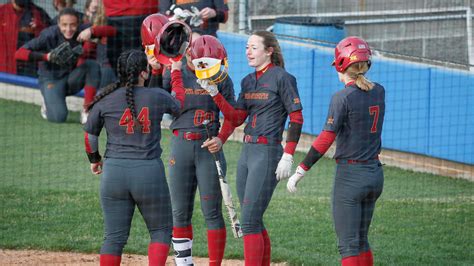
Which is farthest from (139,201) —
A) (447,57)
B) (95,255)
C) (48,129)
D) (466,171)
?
(447,57)

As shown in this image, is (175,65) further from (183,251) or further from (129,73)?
(183,251)

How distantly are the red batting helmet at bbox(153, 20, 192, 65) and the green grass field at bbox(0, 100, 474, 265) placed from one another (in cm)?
181

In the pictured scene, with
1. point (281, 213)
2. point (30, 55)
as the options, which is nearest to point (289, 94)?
point (281, 213)

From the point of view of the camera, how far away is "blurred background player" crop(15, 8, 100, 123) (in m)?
12.3

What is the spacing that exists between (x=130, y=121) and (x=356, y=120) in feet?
4.65

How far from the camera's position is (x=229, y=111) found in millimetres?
7012

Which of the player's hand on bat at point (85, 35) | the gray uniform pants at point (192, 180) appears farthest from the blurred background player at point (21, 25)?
the gray uniform pants at point (192, 180)

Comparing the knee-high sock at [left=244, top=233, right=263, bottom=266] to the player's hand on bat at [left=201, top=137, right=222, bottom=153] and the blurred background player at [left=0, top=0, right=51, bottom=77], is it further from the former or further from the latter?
the blurred background player at [left=0, top=0, right=51, bottom=77]

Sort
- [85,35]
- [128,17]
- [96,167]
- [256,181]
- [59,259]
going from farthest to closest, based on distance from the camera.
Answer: [85,35], [128,17], [59,259], [256,181], [96,167]

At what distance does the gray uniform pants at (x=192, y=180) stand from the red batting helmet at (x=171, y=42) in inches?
23.1

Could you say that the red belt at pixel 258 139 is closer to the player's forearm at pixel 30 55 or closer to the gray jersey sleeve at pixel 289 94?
the gray jersey sleeve at pixel 289 94

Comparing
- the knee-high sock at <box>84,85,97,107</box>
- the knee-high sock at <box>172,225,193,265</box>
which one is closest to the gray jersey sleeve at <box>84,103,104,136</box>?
the knee-high sock at <box>172,225,193,265</box>

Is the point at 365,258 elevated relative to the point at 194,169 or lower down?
lower down

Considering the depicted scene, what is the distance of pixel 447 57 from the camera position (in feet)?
44.1
